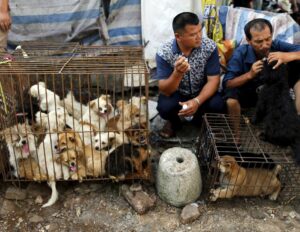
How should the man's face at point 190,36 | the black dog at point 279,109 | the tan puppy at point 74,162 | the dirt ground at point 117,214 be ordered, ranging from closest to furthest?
the dirt ground at point 117,214 → the tan puppy at point 74,162 → the black dog at point 279,109 → the man's face at point 190,36

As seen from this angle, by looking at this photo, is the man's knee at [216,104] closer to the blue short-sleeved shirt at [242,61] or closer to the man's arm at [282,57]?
the blue short-sleeved shirt at [242,61]

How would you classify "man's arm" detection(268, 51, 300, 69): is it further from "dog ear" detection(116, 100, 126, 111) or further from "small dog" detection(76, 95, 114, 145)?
"small dog" detection(76, 95, 114, 145)

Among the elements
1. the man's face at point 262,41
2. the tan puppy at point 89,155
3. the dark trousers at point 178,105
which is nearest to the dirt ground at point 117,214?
the tan puppy at point 89,155

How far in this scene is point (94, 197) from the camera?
3.23 metres

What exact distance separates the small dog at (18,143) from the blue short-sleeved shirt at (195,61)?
142cm

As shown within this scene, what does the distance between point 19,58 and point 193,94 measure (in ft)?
5.86

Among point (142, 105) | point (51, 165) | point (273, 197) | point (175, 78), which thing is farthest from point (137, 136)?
point (273, 197)

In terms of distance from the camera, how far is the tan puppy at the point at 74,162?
306 cm

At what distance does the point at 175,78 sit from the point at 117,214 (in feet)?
4.39

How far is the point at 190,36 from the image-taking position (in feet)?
11.2

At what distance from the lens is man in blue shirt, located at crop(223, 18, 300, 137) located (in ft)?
11.6

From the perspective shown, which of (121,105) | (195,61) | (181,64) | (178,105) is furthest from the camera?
(178,105)

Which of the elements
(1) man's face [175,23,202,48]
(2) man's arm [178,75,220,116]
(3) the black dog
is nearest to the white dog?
(2) man's arm [178,75,220,116]

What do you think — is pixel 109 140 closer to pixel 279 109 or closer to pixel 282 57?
pixel 279 109
